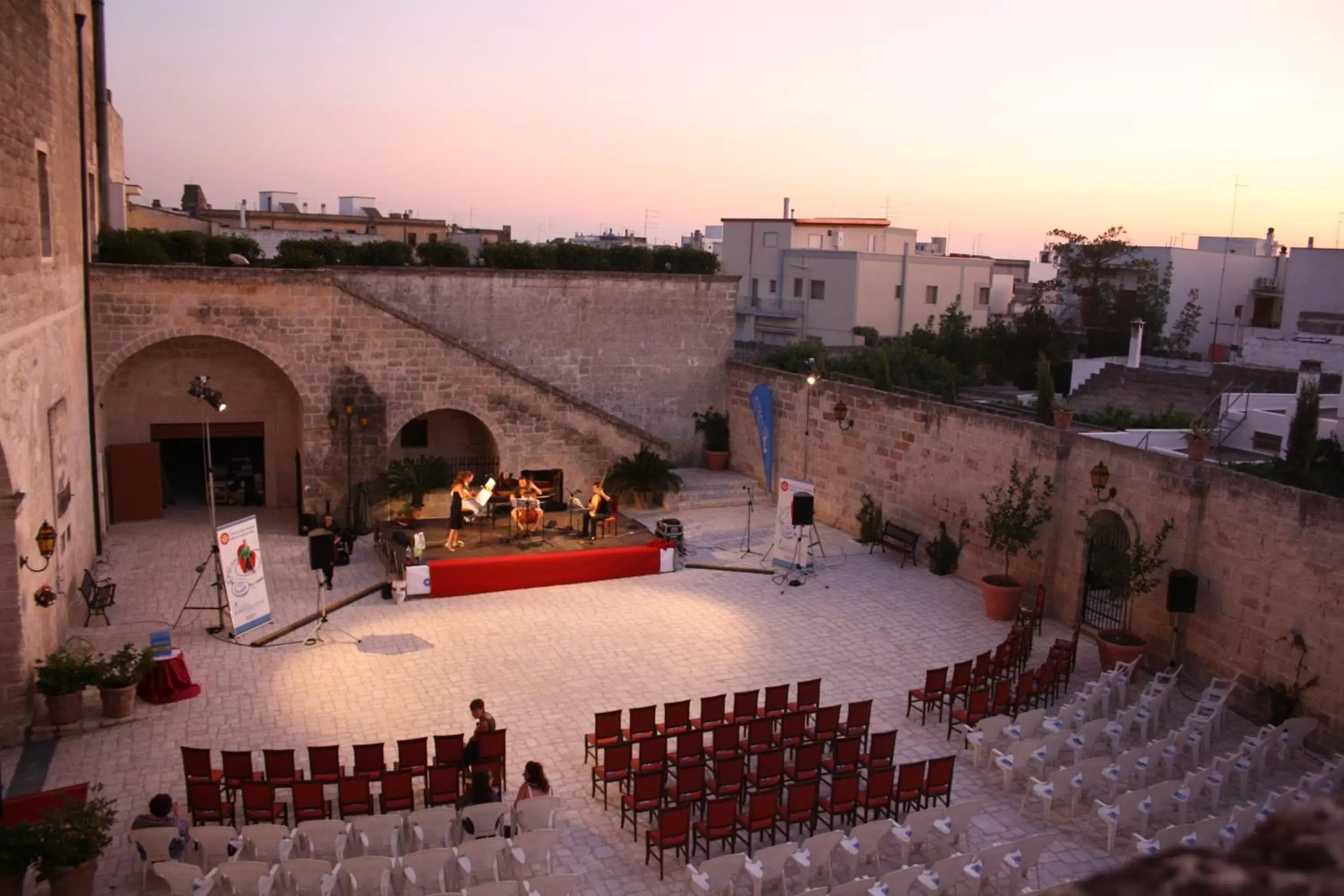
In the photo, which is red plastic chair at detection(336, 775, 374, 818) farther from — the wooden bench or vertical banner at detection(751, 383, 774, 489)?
vertical banner at detection(751, 383, 774, 489)

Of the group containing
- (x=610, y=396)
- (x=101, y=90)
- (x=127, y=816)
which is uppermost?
(x=101, y=90)

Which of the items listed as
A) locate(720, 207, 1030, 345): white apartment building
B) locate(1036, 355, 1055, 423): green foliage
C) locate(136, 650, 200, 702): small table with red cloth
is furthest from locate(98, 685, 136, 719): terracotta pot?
locate(720, 207, 1030, 345): white apartment building

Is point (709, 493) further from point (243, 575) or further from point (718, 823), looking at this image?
point (718, 823)

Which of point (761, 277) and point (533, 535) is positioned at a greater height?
point (761, 277)

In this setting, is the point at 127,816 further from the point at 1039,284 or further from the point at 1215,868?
the point at 1039,284

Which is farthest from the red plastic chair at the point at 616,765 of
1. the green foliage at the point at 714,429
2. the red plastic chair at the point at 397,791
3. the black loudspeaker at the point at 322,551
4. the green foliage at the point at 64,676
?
the green foliage at the point at 714,429

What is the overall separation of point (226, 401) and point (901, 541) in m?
15.3

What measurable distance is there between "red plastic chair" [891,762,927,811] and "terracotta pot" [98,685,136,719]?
9.52 metres

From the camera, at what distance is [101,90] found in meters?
23.6

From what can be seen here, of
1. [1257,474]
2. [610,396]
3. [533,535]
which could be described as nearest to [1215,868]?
[1257,474]

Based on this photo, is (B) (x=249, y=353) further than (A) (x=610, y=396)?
No

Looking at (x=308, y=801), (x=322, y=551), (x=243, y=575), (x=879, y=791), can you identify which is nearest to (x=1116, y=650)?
(x=879, y=791)

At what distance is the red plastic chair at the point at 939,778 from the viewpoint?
36.9 ft

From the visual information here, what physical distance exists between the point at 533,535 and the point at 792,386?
748cm
